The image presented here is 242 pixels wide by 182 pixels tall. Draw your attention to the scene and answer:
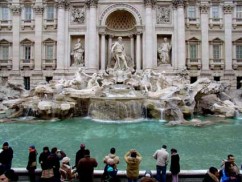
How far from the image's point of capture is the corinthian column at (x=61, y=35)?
25781 mm

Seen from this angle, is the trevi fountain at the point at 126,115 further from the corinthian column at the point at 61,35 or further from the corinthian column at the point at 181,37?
the corinthian column at the point at 61,35

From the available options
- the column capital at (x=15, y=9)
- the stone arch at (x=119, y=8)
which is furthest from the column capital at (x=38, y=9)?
the stone arch at (x=119, y=8)

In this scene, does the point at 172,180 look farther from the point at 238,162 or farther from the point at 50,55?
the point at 50,55

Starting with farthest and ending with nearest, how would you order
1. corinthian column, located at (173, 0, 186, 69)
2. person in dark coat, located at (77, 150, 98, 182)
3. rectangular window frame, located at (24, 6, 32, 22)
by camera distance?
1. rectangular window frame, located at (24, 6, 32, 22)
2. corinthian column, located at (173, 0, 186, 69)
3. person in dark coat, located at (77, 150, 98, 182)

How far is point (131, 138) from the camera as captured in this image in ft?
41.4

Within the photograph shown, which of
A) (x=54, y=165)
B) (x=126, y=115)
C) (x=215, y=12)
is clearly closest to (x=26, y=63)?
(x=126, y=115)

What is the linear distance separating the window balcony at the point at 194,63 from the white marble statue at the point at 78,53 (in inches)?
424

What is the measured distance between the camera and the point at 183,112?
18203mm

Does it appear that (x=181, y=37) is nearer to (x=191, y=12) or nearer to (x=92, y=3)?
(x=191, y=12)

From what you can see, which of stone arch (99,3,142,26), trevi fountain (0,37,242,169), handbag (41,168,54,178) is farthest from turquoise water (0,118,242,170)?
stone arch (99,3,142,26)

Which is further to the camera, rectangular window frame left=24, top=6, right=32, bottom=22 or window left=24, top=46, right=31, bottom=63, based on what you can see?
window left=24, top=46, right=31, bottom=63

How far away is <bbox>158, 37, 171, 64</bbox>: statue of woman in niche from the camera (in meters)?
25.9

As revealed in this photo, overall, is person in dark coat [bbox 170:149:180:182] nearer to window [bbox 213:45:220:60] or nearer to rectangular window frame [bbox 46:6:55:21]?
window [bbox 213:45:220:60]

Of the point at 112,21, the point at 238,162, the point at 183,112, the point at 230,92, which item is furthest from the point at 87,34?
the point at 238,162
